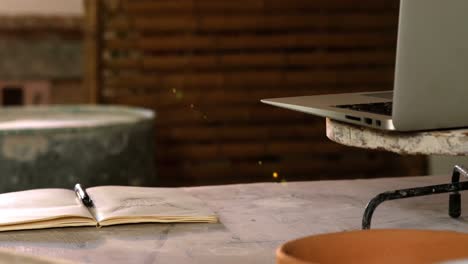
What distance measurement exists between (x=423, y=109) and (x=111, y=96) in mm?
2098

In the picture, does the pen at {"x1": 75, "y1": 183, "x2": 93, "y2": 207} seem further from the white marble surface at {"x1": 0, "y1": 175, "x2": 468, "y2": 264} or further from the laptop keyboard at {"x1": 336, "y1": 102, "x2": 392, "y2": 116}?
the laptop keyboard at {"x1": 336, "y1": 102, "x2": 392, "y2": 116}

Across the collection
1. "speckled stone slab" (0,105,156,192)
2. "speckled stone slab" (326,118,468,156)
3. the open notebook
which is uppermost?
"speckled stone slab" (326,118,468,156)

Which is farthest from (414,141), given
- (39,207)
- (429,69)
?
(39,207)

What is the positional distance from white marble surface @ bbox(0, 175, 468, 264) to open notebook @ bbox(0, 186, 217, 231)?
0.4 inches

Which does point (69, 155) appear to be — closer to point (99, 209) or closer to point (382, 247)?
point (99, 209)

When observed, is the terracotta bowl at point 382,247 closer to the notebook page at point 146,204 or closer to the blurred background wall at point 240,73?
the notebook page at point 146,204

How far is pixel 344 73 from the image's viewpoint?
3.12 meters

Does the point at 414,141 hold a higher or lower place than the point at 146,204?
higher

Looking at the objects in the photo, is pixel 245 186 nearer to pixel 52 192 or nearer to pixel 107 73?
pixel 52 192

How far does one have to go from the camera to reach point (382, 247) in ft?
2.60

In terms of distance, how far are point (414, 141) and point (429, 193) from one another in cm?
17

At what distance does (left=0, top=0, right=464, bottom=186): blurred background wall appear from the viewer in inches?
118

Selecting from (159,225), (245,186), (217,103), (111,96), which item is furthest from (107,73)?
(159,225)

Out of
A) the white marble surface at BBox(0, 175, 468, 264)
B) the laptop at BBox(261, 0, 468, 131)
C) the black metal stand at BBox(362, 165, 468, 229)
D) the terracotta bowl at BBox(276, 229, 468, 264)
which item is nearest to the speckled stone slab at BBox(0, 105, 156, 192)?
the white marble surface at BBox(0, 175, 468, 264)
